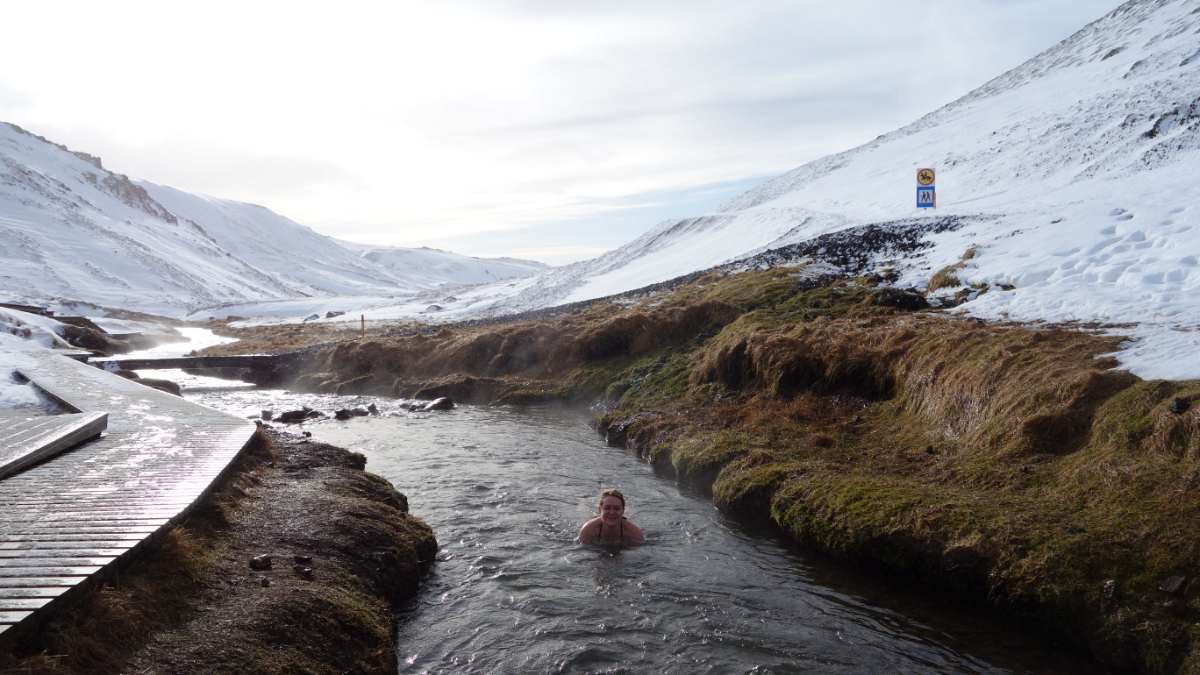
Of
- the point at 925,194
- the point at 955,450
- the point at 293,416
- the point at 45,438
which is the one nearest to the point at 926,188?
the point at 925,194

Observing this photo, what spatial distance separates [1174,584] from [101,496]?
12531 millimetres

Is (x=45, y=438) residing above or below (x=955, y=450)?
above

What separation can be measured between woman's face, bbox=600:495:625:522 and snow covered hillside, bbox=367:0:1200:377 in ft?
28.0

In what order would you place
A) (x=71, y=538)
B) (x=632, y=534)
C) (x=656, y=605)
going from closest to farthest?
1. (x=71, y=538)
2. (x=656, y=605)
3. (x=632, y=534)

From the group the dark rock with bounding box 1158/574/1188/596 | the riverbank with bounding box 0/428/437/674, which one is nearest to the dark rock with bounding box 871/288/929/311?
the dark rock with bounding box 1158/574/1188/596

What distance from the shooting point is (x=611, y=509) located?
1238 cm

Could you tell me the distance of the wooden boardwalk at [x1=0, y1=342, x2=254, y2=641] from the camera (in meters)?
6.99

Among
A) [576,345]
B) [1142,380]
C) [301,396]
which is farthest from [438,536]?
[301,396]

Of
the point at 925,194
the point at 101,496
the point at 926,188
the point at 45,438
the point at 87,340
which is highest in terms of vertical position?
the point at 926,188

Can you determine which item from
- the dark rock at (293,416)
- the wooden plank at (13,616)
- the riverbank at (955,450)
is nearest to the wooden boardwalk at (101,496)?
the wooden plank at (13,616)

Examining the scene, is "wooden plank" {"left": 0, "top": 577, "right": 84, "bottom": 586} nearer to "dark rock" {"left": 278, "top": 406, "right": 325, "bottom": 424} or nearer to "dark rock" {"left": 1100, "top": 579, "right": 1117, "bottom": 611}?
"dark rock" {"left": 1100, "top": 579, "right": 1117, "bottom": 611}

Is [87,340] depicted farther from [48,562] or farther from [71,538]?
[48,562]

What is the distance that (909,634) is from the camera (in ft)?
30.5

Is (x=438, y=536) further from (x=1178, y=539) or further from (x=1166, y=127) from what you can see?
(x=1166, y=127)
